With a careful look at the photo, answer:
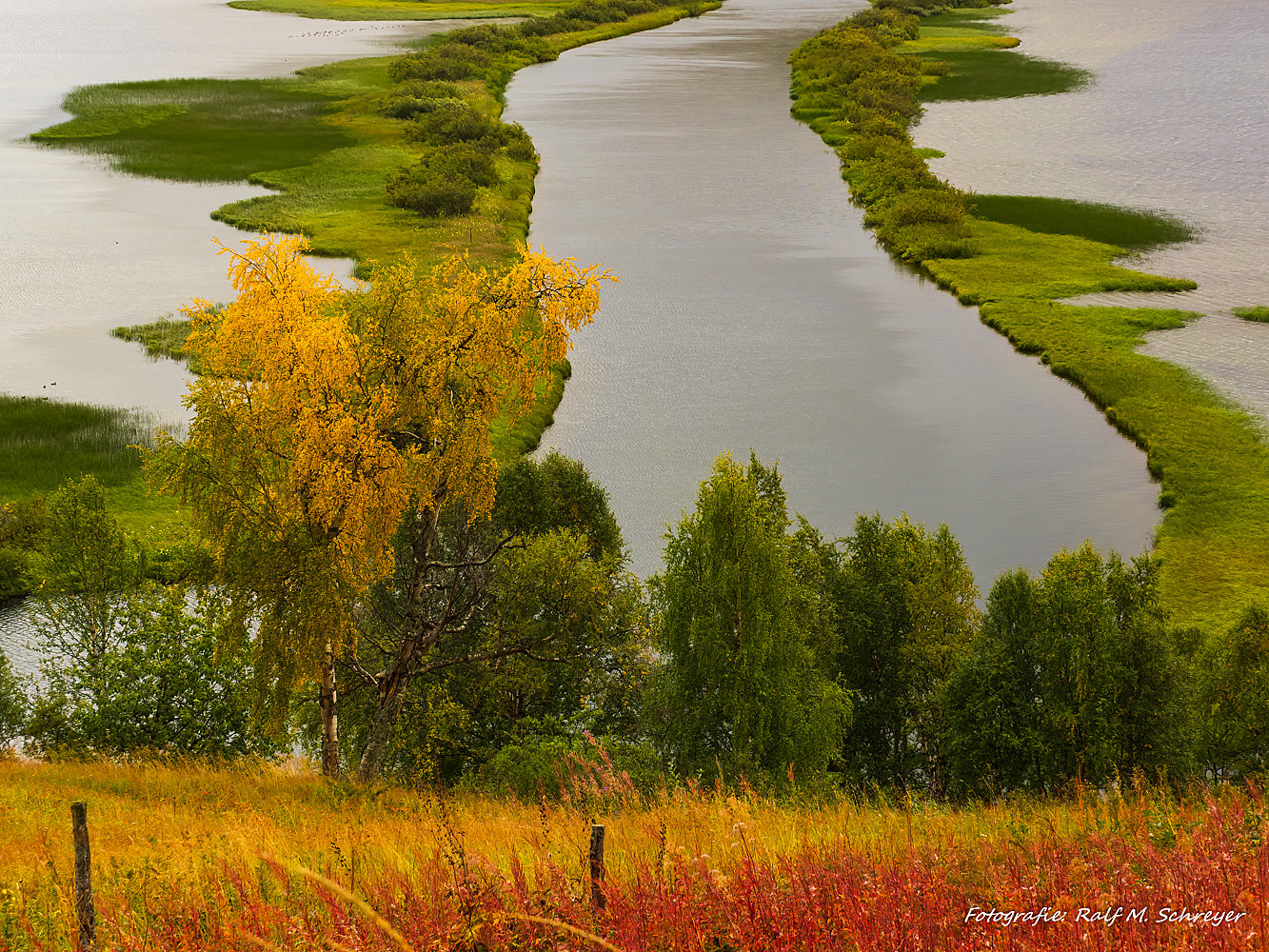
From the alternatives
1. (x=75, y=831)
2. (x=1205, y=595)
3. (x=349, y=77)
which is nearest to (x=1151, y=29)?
(x=349, y=77)

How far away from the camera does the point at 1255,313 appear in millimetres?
59969

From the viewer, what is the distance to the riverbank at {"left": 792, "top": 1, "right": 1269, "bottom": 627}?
127 feet

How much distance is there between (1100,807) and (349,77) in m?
135

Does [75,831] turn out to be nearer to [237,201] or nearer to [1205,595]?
[1205,595]

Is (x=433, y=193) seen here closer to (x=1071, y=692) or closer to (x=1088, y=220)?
(x=1088, y=220)

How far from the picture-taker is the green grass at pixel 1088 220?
73.9m

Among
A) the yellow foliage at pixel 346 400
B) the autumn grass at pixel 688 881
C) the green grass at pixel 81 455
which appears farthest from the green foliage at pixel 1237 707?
the green grass at pixel 81 455

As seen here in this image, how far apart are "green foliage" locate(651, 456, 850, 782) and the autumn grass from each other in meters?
11.8

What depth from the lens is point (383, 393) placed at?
2006cm

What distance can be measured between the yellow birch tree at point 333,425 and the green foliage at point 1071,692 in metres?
12.5

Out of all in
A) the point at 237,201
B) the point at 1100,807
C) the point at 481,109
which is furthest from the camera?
the point at 481,109

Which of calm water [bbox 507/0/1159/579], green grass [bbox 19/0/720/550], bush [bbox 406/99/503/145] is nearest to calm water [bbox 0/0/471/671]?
green grass [bbox 19/0/720/550]

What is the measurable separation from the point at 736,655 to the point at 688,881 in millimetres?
17287

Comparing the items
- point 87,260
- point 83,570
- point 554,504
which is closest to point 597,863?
point 554,504
